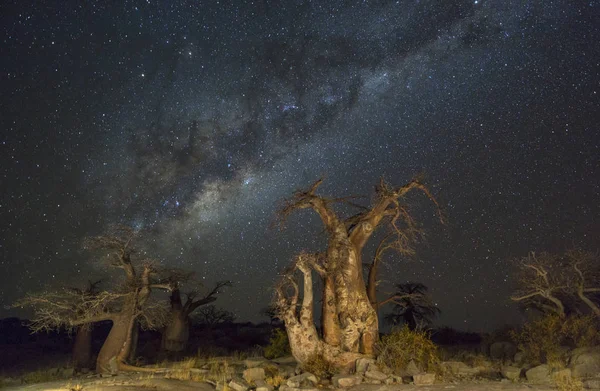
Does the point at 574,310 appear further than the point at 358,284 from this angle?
Yes

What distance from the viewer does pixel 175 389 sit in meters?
12.9

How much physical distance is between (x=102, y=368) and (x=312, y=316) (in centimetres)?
761

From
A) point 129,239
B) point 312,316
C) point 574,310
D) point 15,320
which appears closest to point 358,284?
point 312,316

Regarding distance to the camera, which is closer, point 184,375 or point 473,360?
point 184,375

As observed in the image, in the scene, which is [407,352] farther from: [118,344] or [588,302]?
[118,344]

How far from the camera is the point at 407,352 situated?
50.6ft

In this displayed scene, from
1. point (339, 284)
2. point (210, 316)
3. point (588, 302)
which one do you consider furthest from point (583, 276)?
point (210, 316)

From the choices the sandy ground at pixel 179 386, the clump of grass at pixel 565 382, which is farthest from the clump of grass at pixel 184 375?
the clump of grass at pixel 565 382

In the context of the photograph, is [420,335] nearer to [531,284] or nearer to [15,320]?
[531,284]

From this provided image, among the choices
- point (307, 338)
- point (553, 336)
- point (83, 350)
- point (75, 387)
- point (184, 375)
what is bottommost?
point (75, 387)

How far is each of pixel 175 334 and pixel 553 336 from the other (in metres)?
16.8

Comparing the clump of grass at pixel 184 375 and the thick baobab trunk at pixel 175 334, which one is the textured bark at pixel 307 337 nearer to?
the clump of grass at pixel 184 375

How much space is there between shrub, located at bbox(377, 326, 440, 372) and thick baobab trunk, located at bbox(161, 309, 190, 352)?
12.5 m

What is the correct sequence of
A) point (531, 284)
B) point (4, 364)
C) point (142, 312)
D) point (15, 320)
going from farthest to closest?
point (15, 320) < point (4, 364) < point (531, 284) < point (142, 312)
